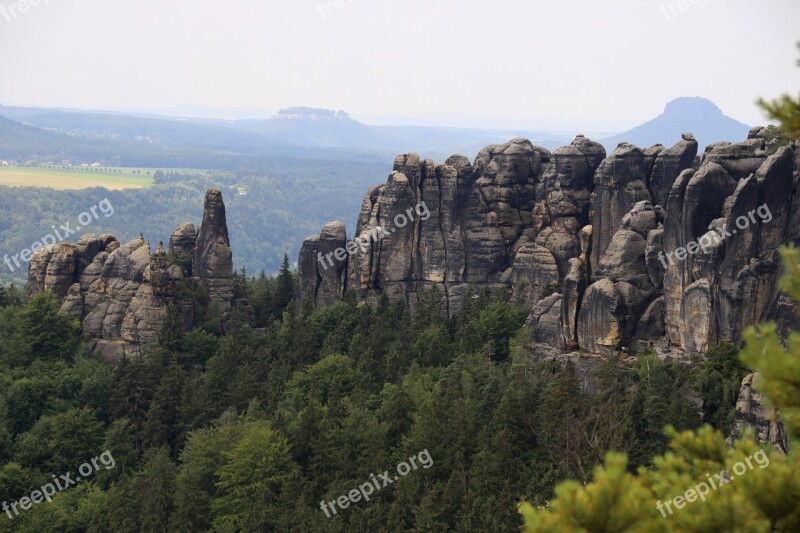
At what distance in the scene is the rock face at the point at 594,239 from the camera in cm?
4538

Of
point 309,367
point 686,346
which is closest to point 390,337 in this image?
point 309,367

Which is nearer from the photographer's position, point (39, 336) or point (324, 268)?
point (39, 336)

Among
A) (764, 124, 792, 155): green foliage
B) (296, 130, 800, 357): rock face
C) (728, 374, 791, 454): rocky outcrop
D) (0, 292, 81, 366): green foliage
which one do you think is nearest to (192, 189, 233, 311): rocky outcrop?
(296, 130, 800, 357): rock face

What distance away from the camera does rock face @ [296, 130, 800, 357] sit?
149 ft

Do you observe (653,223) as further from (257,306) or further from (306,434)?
(257,306)

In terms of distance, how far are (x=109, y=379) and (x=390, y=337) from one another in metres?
14.3

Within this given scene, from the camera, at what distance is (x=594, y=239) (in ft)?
199

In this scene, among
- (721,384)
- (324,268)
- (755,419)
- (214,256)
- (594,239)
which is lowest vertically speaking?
(324,268)

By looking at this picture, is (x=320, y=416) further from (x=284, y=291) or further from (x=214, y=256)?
(x=284, y=291)

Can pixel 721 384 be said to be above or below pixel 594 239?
below

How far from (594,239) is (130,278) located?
2539 centimetres

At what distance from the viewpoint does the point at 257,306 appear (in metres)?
71.2

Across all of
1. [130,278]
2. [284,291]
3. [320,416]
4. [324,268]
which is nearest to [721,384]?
[320,416]

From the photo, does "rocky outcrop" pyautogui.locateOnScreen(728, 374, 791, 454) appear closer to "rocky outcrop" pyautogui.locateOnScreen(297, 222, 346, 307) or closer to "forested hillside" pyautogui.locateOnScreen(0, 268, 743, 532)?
"forested hillside" pyautogui.locateOnScreen(0, 268, 743, 532)
